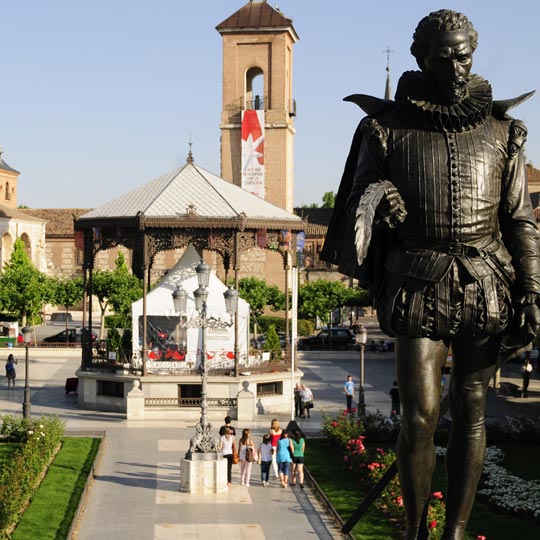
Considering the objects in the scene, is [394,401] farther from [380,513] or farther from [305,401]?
[380,513]

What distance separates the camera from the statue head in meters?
5.66

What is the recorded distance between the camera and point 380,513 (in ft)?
57.9

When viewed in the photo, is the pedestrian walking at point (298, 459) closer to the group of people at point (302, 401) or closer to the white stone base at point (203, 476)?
the white stone base at point (203, 476)

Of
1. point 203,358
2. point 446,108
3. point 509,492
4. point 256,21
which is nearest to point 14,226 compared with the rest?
point 256,21

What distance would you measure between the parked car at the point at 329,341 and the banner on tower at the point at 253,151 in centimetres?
1832

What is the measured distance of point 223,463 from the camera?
814 inches

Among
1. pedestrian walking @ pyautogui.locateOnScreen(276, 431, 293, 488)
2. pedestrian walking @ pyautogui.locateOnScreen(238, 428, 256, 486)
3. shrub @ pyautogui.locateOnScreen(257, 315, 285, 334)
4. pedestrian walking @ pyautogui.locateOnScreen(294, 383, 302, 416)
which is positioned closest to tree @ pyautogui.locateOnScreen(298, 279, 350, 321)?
shrub @ pyautogui.locateOnScreen(257, 315, 285, 334)

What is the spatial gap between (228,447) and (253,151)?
4927 centimetres

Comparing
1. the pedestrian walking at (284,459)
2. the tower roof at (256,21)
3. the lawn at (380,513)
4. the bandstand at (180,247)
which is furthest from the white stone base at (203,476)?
the tower roof at (256,21)

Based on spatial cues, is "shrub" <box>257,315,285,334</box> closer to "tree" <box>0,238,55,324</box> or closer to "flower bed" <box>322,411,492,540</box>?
"tree" <box>0,238,55,324</box>

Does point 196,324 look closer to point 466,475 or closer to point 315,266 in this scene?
point 466,475

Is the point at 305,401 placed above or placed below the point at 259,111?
below

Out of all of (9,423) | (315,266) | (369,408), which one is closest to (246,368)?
(369,408)

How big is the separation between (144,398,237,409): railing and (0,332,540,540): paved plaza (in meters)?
0.73
